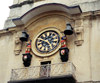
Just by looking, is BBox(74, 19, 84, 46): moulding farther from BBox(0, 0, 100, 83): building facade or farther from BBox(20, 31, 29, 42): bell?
BBox(20, 31, 29, 42): bell

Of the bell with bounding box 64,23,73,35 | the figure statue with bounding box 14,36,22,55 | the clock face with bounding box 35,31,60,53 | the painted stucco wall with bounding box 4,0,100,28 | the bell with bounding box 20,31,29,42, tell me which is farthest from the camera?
the figure statue with bounding box 14,36,22,55

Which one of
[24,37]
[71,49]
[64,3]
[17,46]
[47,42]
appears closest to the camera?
[71,49]

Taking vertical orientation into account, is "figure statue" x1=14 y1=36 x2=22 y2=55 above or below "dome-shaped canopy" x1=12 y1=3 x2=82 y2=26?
below

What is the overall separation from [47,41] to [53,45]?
1.66 feet

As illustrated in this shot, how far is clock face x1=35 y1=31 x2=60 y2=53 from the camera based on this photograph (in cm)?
1542

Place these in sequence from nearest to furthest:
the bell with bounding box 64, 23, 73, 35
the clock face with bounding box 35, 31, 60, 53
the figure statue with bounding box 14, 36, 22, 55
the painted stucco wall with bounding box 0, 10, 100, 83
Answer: the painted stucco wall with bounding box 0, 10, 100, 83 → the bell with bounding box 64, 23, 73, 35 → the clock face with bounding box 35, 31, 60, 53 → the figure statue with bounding box 14, 36, 22, 55

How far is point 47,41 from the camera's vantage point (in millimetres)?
15680

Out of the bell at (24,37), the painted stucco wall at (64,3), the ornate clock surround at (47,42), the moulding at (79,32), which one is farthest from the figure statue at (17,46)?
the moulding at (79,32)

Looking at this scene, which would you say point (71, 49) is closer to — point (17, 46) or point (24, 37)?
point (24, 37)

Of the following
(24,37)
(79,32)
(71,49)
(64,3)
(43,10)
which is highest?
(64,3)

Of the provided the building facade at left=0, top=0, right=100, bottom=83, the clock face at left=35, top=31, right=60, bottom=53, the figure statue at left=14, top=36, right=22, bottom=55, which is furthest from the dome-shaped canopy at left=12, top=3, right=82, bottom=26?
the clock face at left=35, top=31, right=60, bottom=53

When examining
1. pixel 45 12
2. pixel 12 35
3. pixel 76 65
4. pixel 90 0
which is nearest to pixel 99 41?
pixel 76 65

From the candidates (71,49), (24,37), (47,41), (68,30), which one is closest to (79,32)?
(68,30)

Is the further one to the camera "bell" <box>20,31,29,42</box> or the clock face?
"bell" <box>20,31,29,42</box>
